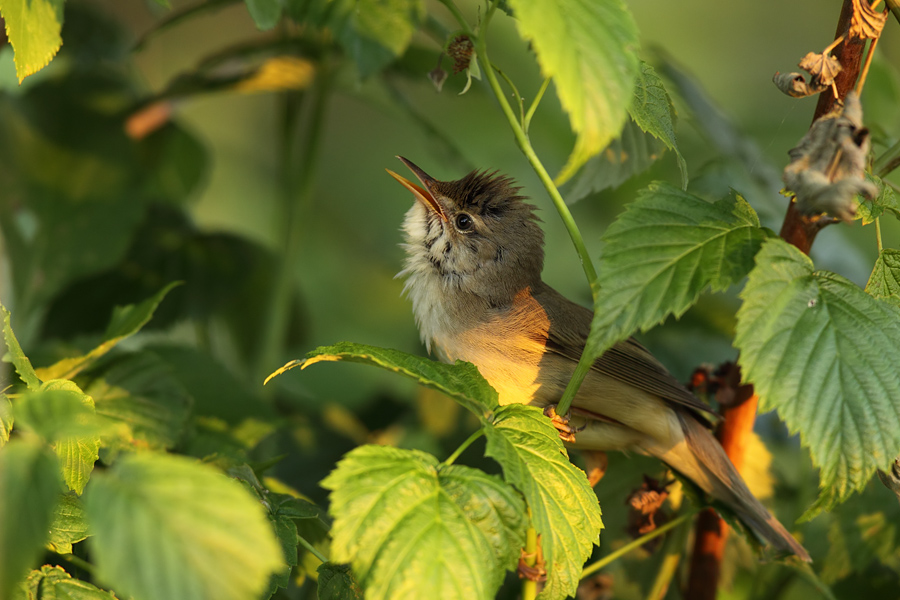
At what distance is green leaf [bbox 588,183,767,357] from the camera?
1.07m

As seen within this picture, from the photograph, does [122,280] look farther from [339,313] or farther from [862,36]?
[862,36]

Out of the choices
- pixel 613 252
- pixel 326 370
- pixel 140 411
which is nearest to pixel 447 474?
pixel 613 252

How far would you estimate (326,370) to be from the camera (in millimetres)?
3459

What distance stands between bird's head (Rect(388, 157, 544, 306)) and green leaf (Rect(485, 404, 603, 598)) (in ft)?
3.31

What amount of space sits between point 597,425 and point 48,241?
5.79ft

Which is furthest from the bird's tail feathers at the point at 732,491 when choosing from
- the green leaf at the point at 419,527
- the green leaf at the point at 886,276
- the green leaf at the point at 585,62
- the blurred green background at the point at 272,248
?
the green leaf at the point at 585,62

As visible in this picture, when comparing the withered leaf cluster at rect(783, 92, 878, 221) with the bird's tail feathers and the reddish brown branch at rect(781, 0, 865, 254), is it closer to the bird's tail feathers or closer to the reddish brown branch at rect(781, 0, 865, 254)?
the reddish brown branch at rect(781, 0, 865, 254)

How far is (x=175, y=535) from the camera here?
783 millimetres

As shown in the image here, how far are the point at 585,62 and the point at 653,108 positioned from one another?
44 centimetres

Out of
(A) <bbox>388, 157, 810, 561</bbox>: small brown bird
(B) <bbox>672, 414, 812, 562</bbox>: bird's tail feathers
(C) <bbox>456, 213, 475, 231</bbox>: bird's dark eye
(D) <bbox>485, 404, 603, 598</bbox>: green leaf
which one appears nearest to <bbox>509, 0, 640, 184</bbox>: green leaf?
(D) <bbox>485, 404, 603, 598</bbox>: green leaf

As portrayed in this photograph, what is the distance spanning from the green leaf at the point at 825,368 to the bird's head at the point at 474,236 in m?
1.12

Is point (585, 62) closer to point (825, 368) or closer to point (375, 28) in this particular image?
point (825, 368)

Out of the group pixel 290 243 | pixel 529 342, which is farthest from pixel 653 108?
pixel 290 243

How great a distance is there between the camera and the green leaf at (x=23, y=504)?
2.47 ft
